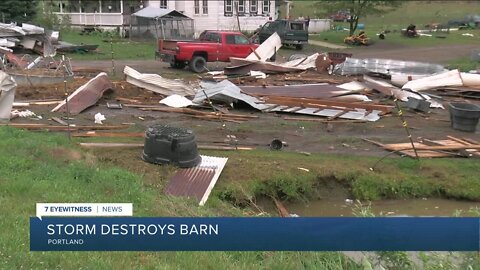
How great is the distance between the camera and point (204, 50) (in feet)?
82.6

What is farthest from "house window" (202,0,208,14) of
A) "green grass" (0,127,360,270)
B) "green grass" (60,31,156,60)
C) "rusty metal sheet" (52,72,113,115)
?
"green grass" (0,127,360,270)

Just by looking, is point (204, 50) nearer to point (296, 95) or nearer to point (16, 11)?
point (296, 95)

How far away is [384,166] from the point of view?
1145cm

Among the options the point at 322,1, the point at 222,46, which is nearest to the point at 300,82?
the point at 222,46

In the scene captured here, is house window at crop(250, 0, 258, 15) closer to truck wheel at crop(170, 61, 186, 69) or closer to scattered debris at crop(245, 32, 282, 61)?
scattered debris at crop(245, 32, 282, 61)

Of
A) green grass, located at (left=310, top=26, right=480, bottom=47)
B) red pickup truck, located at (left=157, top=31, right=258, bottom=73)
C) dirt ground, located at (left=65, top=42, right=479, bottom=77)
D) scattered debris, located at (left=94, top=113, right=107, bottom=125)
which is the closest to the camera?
scattered debris, located at (left=94, top=113, right=107, bottom=125)

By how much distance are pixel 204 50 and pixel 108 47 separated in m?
11.5

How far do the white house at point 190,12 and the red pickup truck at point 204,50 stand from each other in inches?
650

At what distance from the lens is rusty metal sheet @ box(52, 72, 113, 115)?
15.1m

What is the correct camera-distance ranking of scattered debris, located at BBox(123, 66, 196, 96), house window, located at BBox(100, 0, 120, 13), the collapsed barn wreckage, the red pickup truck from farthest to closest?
house window, located at BBox(100, 0, 120, 13), the red pickup truck, scattered debris, located at BBox(123, 66, 196, 96), the collapsed barn wreckage

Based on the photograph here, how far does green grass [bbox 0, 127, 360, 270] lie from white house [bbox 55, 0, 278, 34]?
32.5 m

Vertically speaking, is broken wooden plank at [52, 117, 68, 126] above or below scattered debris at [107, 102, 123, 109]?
below

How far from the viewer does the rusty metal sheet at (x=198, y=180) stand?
934cm

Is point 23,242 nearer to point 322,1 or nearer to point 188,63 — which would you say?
point 188,63
